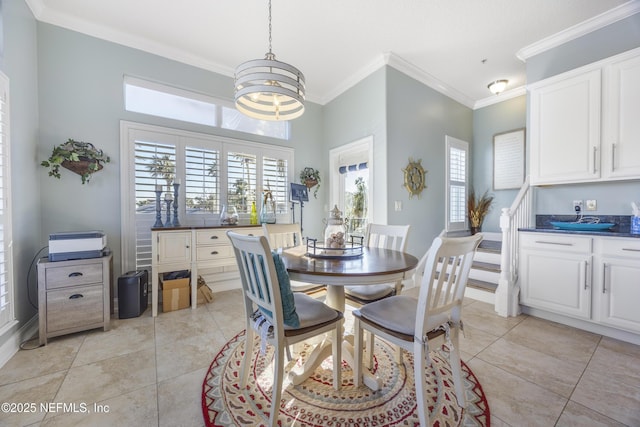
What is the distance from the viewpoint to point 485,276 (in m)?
3.26

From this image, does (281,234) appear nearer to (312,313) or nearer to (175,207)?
(312,313)

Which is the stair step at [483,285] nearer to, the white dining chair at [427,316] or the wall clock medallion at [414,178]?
the wall clock medallion at [414,178]

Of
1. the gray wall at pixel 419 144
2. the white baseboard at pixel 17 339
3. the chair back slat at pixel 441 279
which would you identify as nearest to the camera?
the chair back slat at pixel 441 279

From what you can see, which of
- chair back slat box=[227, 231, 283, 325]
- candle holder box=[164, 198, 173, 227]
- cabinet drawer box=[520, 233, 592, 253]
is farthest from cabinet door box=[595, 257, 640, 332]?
candle holder box=[164, 198, 173, 227]

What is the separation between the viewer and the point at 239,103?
2.01 meters

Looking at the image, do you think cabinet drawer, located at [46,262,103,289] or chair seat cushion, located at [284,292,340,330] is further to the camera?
cabinet drawer, located at [46,262,103,289]

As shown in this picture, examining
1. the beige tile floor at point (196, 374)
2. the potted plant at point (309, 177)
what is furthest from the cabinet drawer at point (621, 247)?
the potted plant at point (309, 177)

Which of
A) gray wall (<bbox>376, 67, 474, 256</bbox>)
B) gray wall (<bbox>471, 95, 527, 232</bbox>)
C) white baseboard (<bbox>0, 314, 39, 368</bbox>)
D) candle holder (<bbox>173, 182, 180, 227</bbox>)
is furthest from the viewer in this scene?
gray wall (<bbox>471, 95, 527, 232</bbox>)

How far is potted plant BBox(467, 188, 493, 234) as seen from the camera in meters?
4.34

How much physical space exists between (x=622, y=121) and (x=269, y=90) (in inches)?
128

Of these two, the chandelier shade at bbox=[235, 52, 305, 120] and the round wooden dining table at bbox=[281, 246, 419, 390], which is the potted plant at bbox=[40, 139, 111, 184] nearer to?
the chandelier shade at bbox=[235, 52, 305, 120]

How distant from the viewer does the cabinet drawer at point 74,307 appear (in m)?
2.08

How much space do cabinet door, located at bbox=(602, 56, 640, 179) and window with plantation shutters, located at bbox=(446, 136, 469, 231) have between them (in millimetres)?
1832

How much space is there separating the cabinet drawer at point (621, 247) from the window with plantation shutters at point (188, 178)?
358cm
